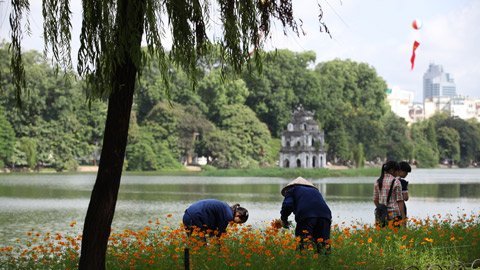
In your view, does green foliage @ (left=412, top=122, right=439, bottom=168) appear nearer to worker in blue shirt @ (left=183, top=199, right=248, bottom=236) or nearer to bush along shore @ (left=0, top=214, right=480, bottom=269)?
bush along shore @ (left=0, top=214, right=480, bottom=269)

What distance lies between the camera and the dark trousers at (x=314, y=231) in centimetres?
907

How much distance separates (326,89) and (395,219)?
253 feet

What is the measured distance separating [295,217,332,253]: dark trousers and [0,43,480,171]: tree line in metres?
40.5

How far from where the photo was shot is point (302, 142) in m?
81.4

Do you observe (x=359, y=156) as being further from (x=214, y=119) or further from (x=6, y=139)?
(x=6, y=139)

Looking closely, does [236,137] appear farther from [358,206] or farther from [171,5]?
[171,5]

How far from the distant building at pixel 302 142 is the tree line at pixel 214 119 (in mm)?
1173

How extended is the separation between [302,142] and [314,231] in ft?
237

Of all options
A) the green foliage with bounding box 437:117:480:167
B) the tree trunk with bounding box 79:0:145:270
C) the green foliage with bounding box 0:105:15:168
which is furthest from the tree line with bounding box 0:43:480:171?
the tree trunk with bounding box 79:0:145:270

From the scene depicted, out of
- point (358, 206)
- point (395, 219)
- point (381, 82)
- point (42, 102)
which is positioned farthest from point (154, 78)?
point (395, 219)

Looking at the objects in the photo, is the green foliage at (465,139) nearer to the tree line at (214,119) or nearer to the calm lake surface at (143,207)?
the tree line at (214,119)

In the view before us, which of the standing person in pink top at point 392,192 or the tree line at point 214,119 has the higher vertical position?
the tree line at point 214,119

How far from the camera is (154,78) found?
247 ft

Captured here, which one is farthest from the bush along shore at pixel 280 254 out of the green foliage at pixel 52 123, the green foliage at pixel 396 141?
the green foliage at pixel 396 141
